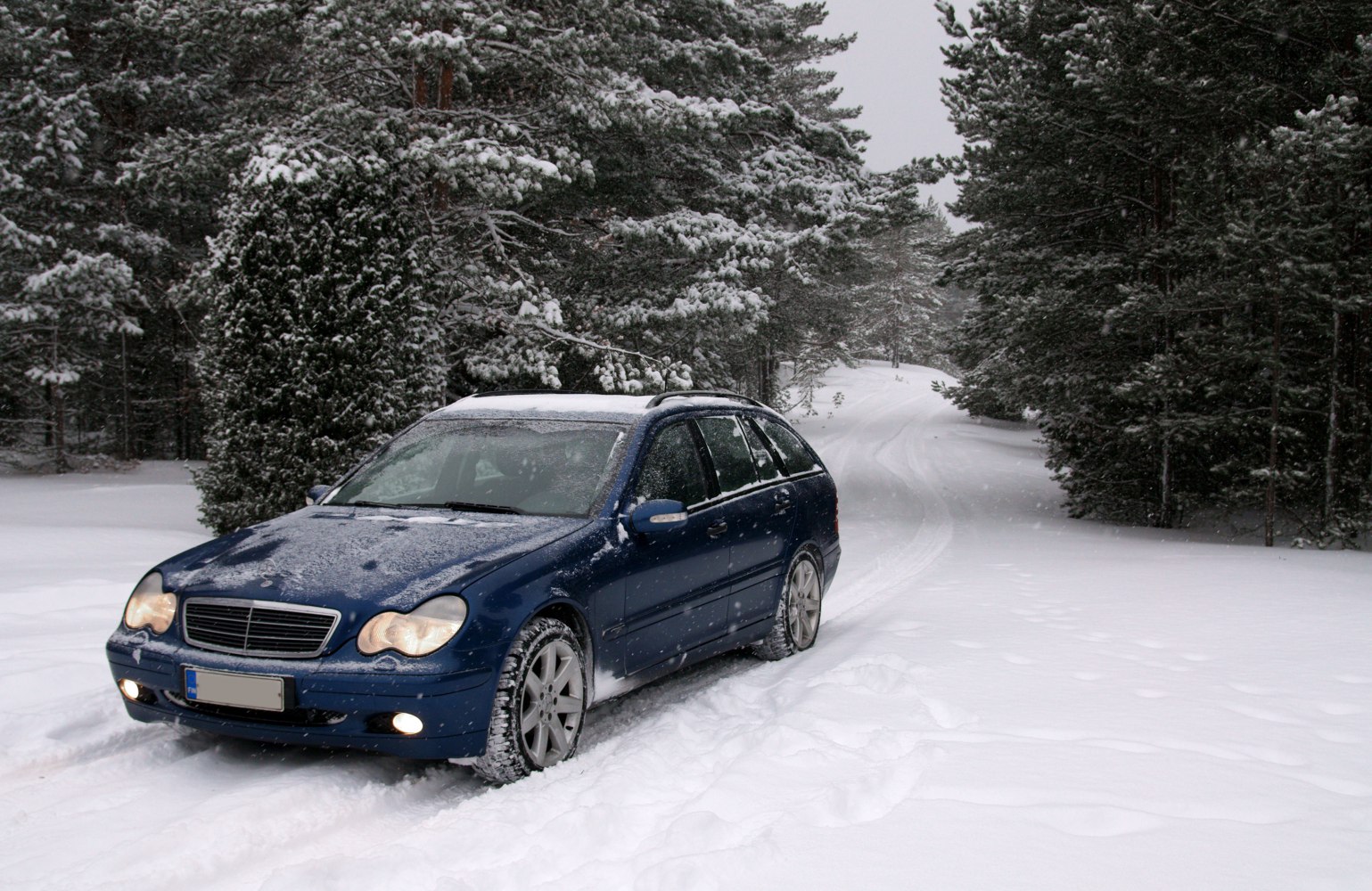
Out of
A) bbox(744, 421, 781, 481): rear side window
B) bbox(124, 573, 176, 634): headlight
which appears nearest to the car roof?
bbox(744, 421, 781, 481): rear side window

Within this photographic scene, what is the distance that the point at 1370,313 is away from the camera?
12.8 metres

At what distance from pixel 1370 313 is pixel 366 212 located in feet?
39.7

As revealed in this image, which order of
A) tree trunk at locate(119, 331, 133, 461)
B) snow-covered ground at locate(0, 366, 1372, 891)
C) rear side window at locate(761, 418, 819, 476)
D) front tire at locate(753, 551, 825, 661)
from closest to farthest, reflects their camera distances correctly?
snow-covered ground at locate(0, 366, 1372, 891), front tire at locate(753, 551, 825, 661), rear side window at locate(761, 418, 819, 476), tree trunk at locate(119, 331, 133, 461)

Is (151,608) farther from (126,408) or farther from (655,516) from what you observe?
(126,408)

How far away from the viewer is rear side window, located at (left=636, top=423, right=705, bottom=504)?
539 centimetres

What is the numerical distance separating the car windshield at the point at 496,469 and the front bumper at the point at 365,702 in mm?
1217

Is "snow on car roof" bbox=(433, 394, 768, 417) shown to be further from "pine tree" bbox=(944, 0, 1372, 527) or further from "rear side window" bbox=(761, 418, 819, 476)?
"pine tree" bbox=(944, 0, 1372, 527)

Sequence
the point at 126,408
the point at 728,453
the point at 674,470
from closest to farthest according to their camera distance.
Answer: the point at 674,470, the point at 728,453, the point at 126,408

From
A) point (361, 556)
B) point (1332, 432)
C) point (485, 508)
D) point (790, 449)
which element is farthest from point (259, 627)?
point (1332, 432)

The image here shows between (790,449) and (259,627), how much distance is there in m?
4.01

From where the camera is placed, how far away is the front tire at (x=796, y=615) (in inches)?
258

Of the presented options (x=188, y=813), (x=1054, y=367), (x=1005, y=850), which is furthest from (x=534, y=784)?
(x=1054, y=367)

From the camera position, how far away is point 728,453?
6.27 metres

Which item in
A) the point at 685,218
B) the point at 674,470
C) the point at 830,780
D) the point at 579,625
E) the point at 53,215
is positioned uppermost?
the point at 53,215
